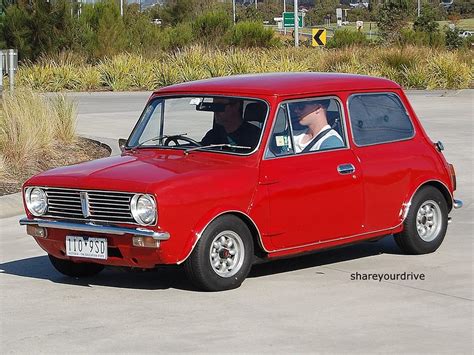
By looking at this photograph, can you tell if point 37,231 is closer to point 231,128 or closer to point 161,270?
point 161,270

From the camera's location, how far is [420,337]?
22.6ft

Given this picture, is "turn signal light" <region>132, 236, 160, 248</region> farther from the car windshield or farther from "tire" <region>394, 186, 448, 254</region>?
"tire" <region>394, 186, 448, 254</region>

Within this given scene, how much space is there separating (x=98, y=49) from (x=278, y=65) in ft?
23.9

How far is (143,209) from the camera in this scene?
796cm

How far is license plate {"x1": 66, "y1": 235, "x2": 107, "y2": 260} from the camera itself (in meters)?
8.16

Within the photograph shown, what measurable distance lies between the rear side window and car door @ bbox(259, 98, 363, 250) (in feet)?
0.80

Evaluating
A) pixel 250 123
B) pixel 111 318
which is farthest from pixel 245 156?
pixel 111 318

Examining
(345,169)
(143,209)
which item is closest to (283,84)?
(345,169)

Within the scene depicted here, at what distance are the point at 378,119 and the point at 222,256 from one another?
6.99 ft

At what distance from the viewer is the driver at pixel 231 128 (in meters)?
8.75

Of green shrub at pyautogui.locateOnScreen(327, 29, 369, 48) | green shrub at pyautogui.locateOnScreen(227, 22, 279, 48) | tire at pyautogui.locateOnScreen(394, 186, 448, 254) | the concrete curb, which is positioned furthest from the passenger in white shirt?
green shrub at pyautogui.locateOnScreen(327, 29, 369, 48)

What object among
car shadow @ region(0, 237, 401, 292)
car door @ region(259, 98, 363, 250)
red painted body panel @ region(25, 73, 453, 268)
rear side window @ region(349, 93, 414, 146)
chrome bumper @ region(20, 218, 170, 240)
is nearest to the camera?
chrome bumper @ region(20, 218, 170, 240)

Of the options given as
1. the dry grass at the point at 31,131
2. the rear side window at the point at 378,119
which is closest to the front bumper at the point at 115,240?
the rear side window at the point at 378,119

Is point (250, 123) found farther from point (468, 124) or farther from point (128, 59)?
point (128, 59)
